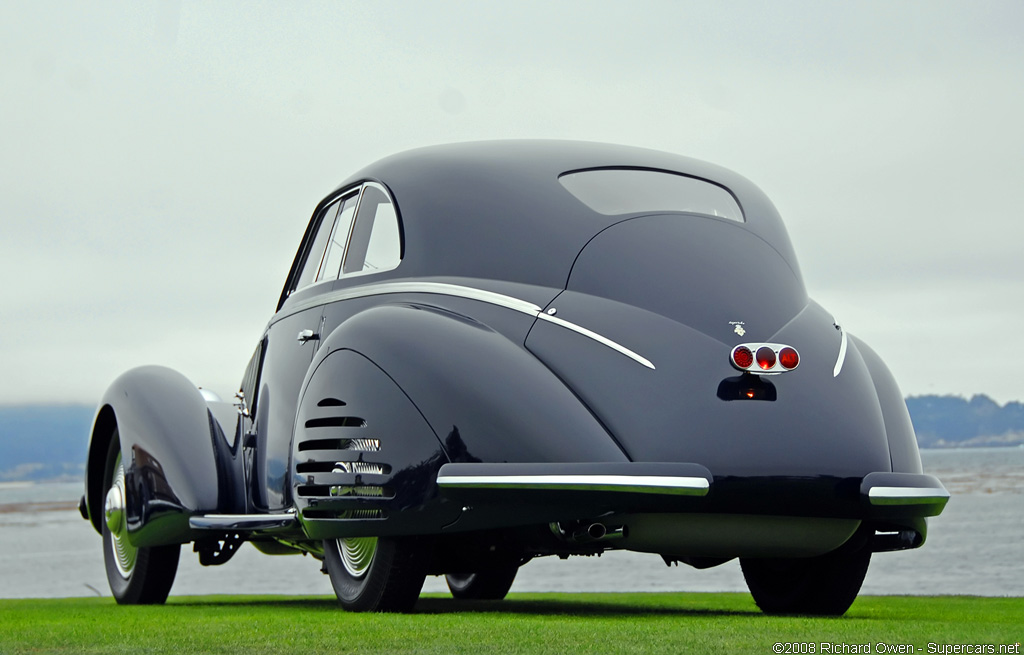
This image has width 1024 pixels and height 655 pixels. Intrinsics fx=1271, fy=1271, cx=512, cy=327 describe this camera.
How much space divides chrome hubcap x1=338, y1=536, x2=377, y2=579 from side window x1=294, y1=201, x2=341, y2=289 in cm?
203

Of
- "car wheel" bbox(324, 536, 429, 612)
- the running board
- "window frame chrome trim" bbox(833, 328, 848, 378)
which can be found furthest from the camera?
the running board

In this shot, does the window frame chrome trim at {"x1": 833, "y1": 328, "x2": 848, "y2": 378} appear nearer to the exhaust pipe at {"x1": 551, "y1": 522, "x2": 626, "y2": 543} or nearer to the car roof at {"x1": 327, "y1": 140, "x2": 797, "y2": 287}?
the car roof at {"x1": 327, "y1": 140, "x2": 797, "y2": 287}

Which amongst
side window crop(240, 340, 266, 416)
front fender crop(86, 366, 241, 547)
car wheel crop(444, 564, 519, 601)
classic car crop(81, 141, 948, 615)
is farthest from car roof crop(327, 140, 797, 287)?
car wheel crop(444, 564, 519, 601)

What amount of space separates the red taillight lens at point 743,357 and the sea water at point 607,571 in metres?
7.08

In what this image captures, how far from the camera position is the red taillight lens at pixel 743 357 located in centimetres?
548

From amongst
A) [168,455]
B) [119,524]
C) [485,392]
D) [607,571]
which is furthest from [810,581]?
[607,571]

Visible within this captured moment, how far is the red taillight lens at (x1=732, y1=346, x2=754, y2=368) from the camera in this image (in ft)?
18.0

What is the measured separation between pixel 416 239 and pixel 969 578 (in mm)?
22050

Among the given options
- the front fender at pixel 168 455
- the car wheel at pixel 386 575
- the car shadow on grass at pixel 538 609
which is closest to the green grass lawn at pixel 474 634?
the car wheel at pixel 386 575

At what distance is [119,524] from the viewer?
853 centimetres

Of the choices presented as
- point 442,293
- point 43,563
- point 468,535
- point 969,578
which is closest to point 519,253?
point 442,293

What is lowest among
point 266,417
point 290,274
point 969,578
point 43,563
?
point 43,563

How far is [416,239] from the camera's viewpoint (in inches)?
256

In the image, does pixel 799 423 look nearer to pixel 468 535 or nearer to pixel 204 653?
pixel 468 535
